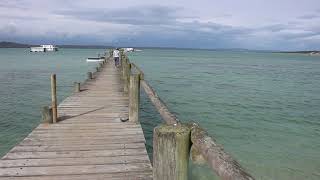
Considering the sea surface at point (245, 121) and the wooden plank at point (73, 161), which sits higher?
the wooden plank at point (73, 161)

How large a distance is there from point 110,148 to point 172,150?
3.70m

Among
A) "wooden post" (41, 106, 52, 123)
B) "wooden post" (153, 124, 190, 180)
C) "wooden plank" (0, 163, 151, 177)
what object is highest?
"wooden post" (153, 124, 190, 180)

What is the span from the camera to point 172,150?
297 centimetres

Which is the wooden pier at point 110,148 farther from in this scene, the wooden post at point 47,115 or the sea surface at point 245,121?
the sea surface at point 245,121

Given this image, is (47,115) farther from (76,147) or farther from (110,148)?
(110,148)

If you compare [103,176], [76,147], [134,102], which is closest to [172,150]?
[103,176]

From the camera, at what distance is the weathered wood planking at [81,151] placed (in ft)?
17.3

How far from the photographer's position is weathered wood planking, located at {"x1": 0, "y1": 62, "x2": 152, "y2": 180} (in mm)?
5270

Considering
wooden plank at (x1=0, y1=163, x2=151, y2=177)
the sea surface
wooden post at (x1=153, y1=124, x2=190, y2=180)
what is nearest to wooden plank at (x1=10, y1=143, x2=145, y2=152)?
wooden plank at (x1=0, y1=163, x2=151, y2=177)

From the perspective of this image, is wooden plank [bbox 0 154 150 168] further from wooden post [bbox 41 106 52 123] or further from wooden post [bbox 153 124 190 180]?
wooden post [bbox 153 124 190 180]

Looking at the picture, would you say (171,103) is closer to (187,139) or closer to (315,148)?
(315,148)

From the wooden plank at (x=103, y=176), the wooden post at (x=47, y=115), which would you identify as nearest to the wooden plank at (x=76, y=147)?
the wooden plank at (x=103, y=176)

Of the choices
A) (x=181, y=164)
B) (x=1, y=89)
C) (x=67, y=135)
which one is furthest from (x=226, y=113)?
(x=1, y=89)

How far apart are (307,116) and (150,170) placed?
41.5 feet
